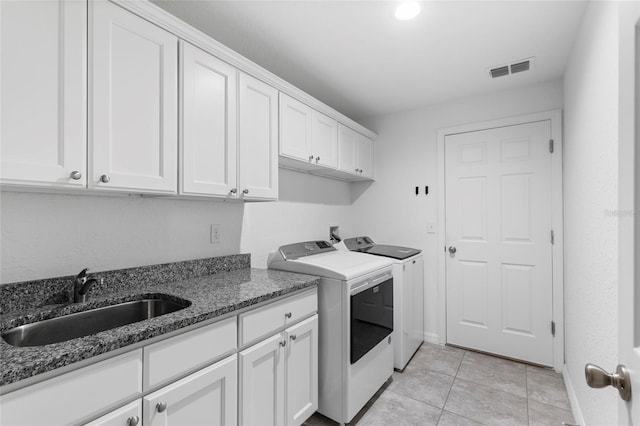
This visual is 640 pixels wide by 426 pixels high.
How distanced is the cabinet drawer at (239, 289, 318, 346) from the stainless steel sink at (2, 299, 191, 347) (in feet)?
0.94

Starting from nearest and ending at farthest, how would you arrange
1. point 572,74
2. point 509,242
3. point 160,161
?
point 160,161 → point 572,74 → point 509,242

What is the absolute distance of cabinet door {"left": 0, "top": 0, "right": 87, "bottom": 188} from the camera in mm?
998

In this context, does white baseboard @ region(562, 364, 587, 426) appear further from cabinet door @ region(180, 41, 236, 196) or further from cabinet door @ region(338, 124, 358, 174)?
cabinet door @ region(180, 41, 236, 196)

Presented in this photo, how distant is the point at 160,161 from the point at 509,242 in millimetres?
2826

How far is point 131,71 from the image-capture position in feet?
4.29

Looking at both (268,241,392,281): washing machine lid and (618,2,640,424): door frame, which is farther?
(268,241,392,281): washing machine lid

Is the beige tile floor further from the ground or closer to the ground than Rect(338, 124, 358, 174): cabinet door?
closer to the ground

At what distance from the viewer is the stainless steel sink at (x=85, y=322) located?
1.13 meters

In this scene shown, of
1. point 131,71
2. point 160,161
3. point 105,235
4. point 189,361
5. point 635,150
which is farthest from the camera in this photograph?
point 105,235

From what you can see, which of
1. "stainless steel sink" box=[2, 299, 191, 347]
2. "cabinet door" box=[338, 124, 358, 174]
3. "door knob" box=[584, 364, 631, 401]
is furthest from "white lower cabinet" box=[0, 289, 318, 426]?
"cabinet door" box=[338, 124, 358, 174]

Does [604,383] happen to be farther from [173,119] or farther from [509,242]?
[509,242]

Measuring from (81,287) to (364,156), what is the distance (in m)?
2.58

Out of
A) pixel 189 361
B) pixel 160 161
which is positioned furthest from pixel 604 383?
pixel 160 161

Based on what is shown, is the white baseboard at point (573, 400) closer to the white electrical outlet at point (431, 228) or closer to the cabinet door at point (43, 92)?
the white electrical outlet at point (431, 228)
